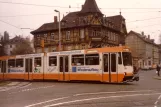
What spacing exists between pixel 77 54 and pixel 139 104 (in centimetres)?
1399

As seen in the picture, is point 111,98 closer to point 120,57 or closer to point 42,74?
point 120,57

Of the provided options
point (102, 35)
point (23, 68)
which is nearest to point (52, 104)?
point (23, 68)

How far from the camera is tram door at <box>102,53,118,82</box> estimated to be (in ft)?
78.5

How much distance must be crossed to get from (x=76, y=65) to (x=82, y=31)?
3919 cm

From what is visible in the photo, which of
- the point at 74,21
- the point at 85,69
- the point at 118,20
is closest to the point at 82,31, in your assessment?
the point at 74,21

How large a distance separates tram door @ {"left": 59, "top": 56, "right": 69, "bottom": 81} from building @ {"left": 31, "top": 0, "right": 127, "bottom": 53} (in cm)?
3213

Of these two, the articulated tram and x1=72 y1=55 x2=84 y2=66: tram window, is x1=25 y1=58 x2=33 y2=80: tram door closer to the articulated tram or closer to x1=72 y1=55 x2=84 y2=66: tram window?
Result: the articulated tram

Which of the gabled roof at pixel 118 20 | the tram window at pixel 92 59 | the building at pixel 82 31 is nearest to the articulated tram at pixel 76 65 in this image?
the tram window at pixel 92 59

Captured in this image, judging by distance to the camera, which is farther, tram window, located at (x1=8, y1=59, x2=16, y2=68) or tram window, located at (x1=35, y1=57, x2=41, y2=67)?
tram window, located at (x1=8, y1=59, x2=16, y2=68)

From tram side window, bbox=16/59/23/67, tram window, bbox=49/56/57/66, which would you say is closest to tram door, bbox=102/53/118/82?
tram window, bbox=49/56/57/66

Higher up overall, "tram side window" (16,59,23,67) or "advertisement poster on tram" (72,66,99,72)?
"tram side window" (16,59,23,67)

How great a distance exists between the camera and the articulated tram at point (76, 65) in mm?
24016

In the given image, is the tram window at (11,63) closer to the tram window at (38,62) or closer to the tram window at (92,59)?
the tram window at (38,62)

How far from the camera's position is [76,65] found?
26.7 meters
